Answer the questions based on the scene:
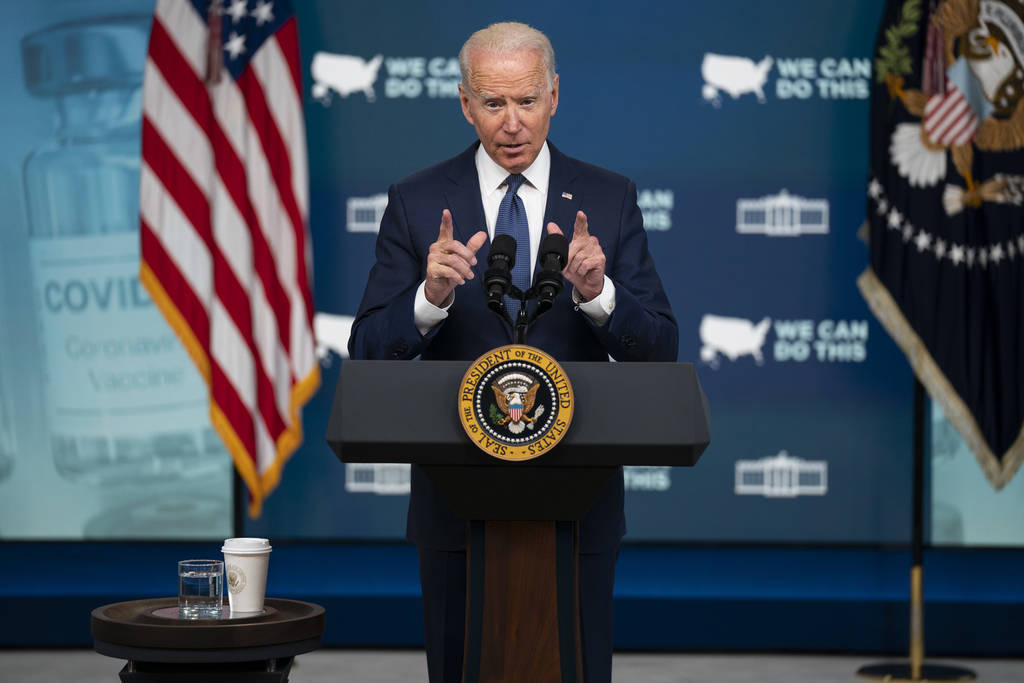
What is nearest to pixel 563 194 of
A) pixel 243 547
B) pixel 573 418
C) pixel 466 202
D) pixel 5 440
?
pixel 466 202

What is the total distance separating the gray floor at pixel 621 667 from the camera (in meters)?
4.65

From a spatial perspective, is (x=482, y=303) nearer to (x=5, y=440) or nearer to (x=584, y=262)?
(x=584, y=262)

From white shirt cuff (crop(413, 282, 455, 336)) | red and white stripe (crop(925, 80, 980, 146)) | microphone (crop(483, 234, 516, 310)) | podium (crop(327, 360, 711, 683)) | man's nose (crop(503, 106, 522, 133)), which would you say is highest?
red and white stripe (crop(925, 80, 980, 146))

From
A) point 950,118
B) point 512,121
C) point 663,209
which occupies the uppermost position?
point 950,118

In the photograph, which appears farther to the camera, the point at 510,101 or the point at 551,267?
the point at 510,101

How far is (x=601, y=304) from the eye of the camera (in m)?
1.85

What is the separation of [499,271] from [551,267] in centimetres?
7

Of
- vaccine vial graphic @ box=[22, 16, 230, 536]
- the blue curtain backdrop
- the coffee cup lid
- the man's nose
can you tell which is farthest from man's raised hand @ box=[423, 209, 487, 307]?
vaccine vial graphic @ box=[22, 16, 230, 536]

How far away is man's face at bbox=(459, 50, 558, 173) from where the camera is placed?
198 centimetres

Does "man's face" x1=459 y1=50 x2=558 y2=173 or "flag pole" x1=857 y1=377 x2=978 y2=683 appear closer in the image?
"man's face" x1=459 y1=50 x2=558 y2=173

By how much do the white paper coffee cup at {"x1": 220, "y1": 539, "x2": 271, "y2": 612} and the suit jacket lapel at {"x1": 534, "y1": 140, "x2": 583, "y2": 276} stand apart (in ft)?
2.79

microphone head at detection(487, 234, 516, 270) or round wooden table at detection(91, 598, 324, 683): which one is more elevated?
microphone head at detection(487, 234, 516, 270)

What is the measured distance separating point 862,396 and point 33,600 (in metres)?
3.47

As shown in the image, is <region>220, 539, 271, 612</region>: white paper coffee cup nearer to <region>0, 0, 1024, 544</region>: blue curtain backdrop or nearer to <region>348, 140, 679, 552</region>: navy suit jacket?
<region>348, 140, 679, 552</region>: navy suit jacket
